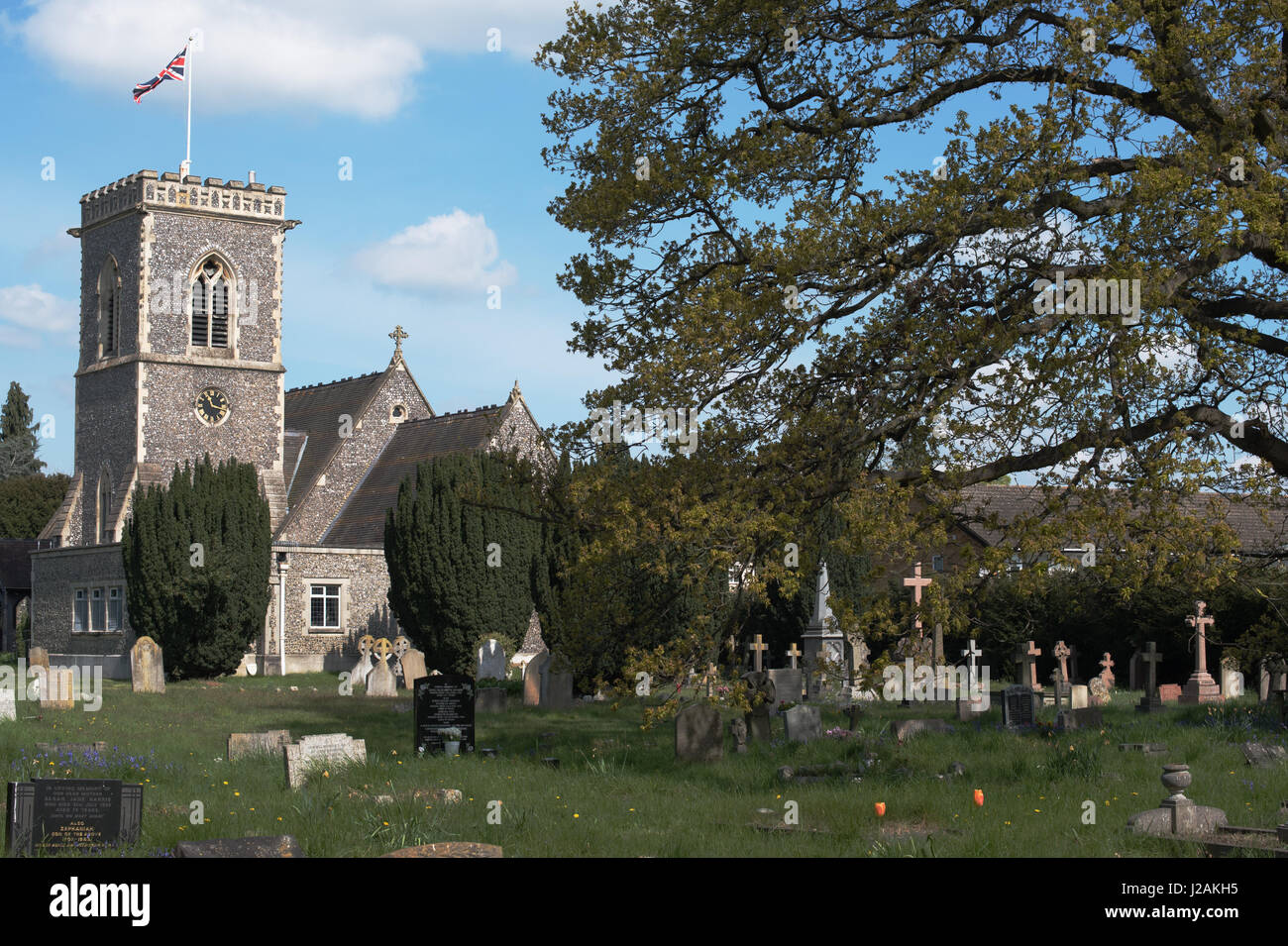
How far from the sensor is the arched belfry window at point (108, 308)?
134ft

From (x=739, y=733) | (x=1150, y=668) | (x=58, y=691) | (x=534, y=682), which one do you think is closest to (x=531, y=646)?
(x=534, y=682)

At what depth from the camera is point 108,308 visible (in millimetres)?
41125

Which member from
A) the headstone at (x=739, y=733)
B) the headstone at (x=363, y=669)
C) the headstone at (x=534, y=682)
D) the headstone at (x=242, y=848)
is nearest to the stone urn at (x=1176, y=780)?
the headstone at (x=242, y=848)

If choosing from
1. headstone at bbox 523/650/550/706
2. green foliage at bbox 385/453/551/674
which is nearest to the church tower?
green foliage at bbox 385/453/551/674

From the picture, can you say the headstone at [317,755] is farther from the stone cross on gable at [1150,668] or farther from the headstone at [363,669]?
the headstone at [363,669]

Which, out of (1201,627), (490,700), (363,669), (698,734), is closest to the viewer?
(698,734)

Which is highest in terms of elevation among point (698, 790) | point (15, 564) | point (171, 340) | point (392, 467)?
point (171, 340)

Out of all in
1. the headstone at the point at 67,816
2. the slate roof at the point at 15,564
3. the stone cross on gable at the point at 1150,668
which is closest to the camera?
the headstone at the point at 67,816

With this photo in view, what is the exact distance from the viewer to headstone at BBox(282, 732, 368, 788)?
12.4 meters

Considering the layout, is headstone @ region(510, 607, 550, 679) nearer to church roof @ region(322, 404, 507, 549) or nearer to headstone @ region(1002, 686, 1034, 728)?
church roof @ region(322, 404, 507, 549)

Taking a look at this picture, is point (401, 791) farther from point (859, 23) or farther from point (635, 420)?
point (859, 23)

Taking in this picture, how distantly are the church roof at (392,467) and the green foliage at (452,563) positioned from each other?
5.99 meters

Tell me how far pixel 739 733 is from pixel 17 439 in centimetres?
6770

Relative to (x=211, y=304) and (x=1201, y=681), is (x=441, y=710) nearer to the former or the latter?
(x=1201, y=681)
